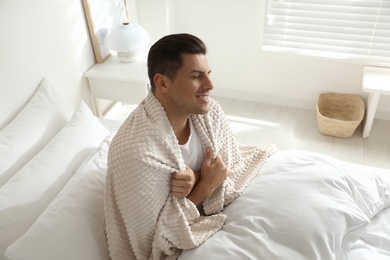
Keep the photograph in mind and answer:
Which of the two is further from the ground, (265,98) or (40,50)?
(40,50)

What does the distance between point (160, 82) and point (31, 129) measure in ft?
1.96

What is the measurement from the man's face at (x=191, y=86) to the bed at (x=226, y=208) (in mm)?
378

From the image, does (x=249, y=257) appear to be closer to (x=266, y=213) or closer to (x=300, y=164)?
(x=266, y=213)

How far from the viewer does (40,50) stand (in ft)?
6.12

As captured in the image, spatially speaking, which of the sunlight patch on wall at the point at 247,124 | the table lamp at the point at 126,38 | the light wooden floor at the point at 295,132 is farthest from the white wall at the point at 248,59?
the table lamp at the point at 126,38

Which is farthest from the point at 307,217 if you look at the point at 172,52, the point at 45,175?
the point at 45,175

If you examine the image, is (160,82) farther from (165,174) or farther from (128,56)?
(128,56)

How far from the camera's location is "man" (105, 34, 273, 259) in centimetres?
121

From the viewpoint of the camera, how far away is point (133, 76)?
2.24 metres

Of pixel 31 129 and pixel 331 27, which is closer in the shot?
pixel 31 129

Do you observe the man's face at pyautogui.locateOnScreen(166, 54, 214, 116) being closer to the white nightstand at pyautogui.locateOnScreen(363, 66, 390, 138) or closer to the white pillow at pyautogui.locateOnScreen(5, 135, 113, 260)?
the white pillow at pyautogui.locateOnScreen(5, 135, 113, 260)

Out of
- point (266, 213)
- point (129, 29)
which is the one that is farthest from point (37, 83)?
point (266, 213)

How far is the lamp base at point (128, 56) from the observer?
7.75 feet

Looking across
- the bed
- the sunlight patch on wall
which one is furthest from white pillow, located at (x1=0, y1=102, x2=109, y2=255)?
the sunlight patch on wall
